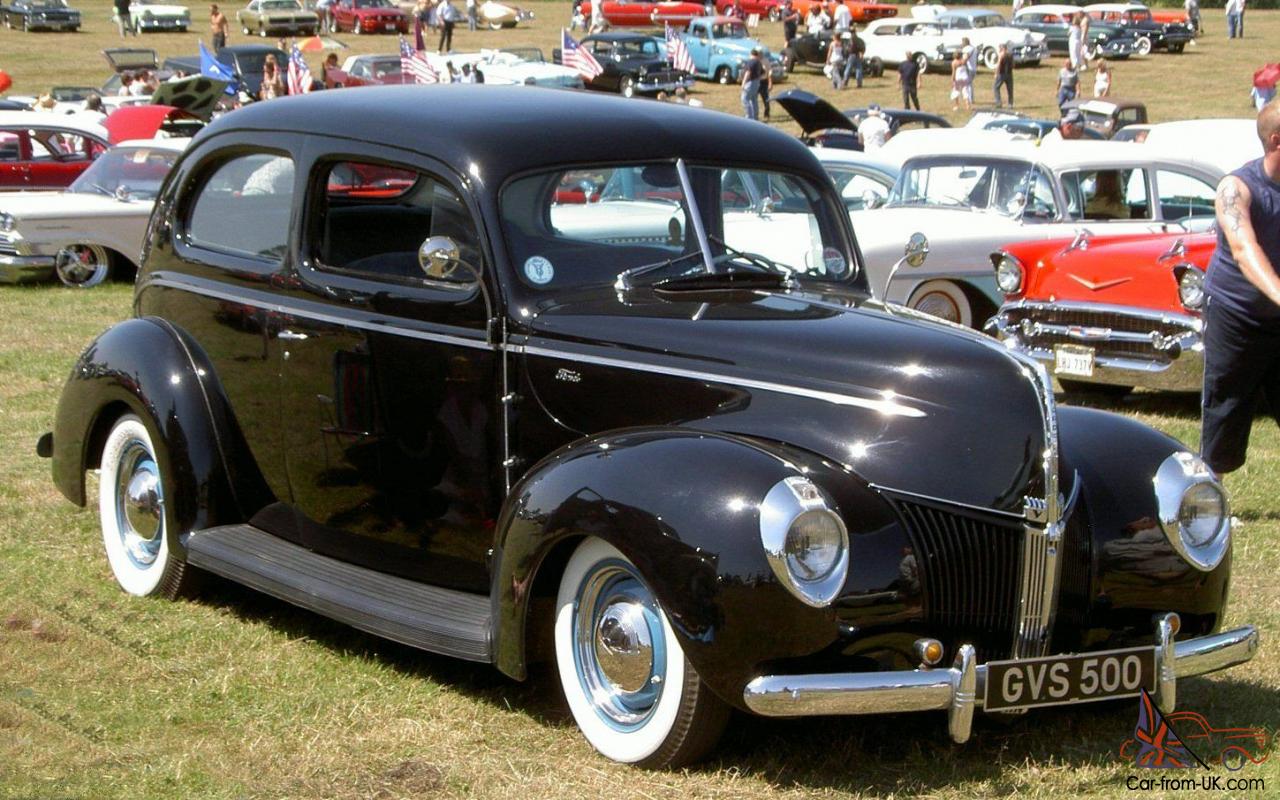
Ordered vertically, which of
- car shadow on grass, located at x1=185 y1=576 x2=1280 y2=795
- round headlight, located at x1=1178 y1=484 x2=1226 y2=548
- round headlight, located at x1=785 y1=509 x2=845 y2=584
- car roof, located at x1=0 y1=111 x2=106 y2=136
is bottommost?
car shadow on grass, located at x1=185 y1=576 x2=1280 y2=795

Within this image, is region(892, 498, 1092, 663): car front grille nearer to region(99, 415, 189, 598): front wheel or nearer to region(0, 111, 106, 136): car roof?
region(99, 415, 189, 598): front wheel

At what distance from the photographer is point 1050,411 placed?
4.33 m

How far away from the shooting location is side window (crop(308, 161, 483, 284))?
17.7ft

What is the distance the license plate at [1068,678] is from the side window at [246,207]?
3030 millimetres

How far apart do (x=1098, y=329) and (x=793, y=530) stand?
22.0ft

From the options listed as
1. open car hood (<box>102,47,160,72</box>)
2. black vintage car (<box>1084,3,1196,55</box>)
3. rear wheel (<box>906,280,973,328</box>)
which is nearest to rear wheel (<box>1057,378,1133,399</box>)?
rear wheel (<box>906,280,973,328</box>)

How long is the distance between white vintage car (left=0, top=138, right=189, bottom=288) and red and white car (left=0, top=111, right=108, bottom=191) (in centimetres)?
177

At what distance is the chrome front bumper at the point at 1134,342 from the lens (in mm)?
9734

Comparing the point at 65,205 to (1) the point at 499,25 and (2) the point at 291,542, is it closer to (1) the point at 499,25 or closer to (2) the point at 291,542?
(2) the point at 291,542

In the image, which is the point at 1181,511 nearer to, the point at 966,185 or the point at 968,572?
the point at 968,572

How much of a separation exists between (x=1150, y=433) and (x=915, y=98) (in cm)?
3195

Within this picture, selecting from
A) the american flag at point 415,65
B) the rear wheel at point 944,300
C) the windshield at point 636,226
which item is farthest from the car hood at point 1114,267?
the american flag at point 415,65

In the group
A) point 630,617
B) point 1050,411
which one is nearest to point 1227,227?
point 1050,411

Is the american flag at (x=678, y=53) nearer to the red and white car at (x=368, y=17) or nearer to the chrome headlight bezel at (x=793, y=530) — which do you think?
the red and white car at (x=368, y=17)
